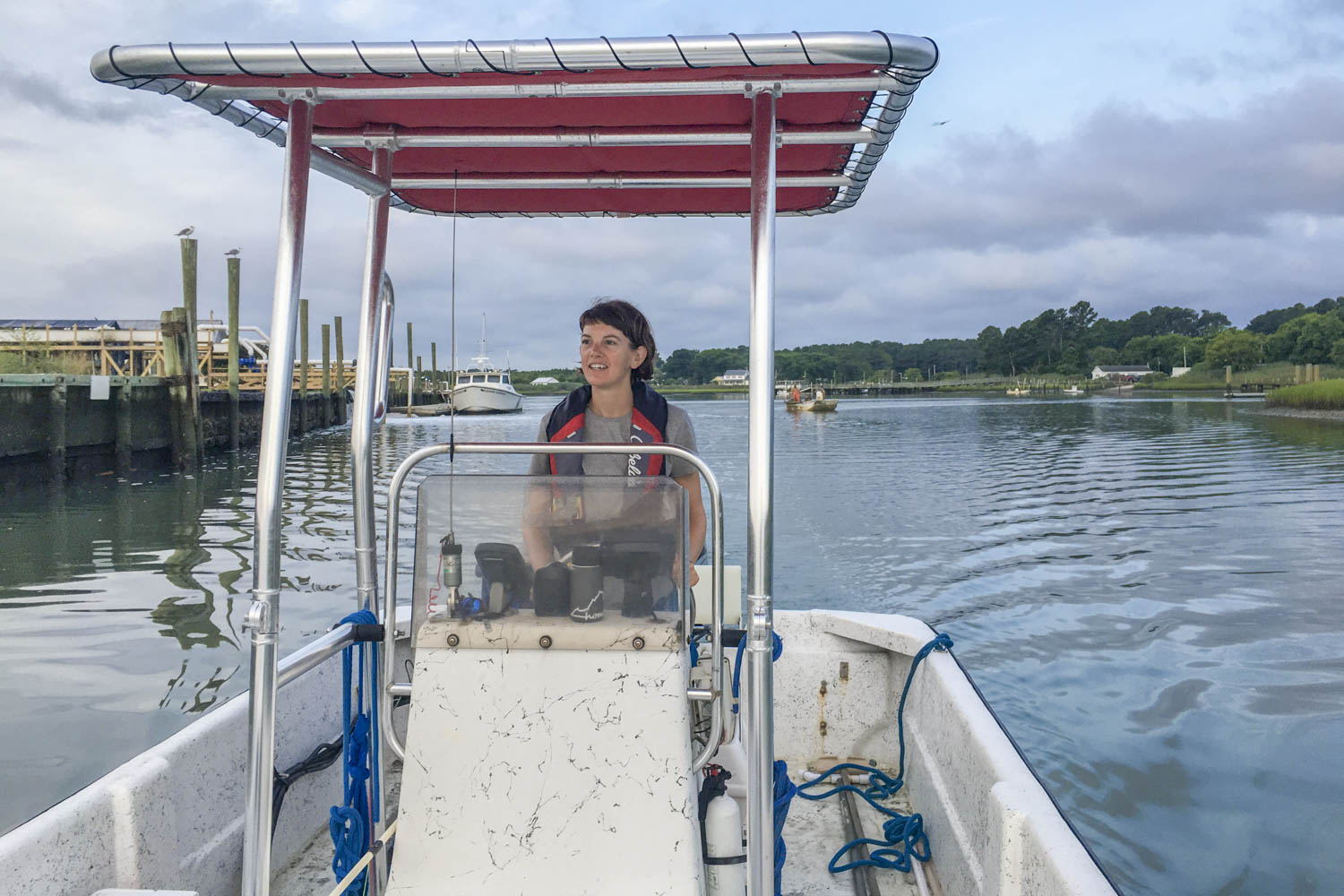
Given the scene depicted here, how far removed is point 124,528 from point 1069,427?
40.2 meters

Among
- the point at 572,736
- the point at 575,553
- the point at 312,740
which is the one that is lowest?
the point at 312,740

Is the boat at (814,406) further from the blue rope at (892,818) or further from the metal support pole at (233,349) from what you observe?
the blue rope at (892,818)

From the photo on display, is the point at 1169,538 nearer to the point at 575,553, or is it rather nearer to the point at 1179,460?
the point at 1179,460

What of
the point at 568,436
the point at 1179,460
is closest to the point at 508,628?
the point at 568,436

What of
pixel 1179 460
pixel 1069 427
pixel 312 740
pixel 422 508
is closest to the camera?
pixel 422 508

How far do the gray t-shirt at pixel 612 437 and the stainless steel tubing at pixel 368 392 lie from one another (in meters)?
0.52

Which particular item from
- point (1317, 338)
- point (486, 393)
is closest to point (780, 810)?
point (486, 393)

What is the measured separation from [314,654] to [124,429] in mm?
21248

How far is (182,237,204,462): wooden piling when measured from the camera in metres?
19.6

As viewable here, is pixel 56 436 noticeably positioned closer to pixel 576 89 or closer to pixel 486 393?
pixel 576 89

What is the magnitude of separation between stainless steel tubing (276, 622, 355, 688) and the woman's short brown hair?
4.03 feet

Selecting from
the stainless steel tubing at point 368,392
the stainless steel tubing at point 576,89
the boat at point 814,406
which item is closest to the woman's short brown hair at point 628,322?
the stainless steel tubing at point 368,392

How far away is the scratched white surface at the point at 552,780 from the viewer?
2.19 meters

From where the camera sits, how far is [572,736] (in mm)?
2221
